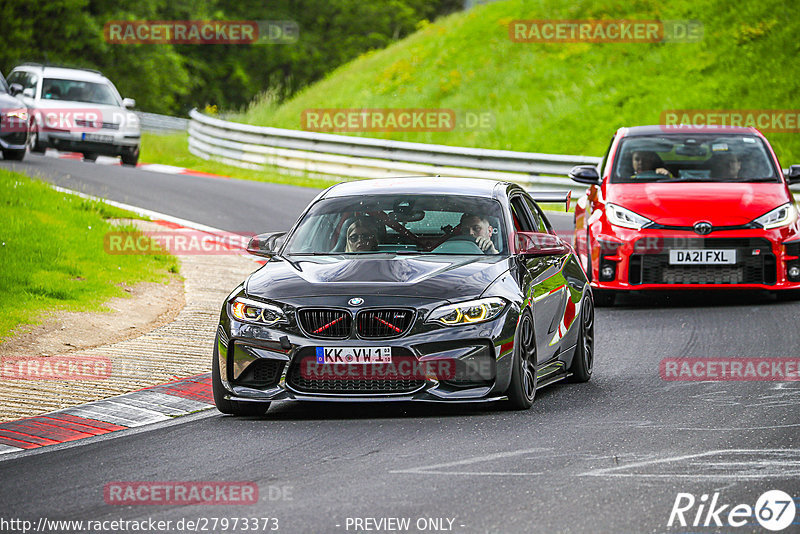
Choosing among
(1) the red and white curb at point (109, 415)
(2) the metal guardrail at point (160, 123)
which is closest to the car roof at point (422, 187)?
(1) the red and white curb at point (109, 415)

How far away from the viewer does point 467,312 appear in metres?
8.57

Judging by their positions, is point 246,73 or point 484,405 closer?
point 484,405

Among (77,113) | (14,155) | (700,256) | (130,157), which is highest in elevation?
(77,113)

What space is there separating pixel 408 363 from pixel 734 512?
263cm

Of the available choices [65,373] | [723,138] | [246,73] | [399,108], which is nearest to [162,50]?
[246,73]

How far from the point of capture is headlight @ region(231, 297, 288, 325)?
8.63 meters

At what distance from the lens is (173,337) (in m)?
12.0

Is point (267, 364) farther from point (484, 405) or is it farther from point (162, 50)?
point (162, 50)

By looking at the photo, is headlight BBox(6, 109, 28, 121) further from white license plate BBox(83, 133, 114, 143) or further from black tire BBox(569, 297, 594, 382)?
black tire BBox(569, 297, 594, 382)

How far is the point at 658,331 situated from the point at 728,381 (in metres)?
2.58

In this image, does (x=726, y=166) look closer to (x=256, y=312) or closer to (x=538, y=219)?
(x=538, y=219)

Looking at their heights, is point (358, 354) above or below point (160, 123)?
above

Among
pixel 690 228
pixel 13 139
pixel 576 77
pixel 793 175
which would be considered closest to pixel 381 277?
pixel 690 228

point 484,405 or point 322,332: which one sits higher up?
point 322,332
